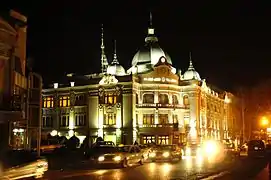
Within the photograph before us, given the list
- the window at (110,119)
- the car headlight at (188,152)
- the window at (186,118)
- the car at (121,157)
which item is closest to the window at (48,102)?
the window at (110,119)

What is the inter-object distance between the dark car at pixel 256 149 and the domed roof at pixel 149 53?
32.9 meters

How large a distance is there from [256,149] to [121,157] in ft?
62.6

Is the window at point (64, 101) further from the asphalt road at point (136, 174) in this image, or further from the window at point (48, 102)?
the asphalt road at point (136, 174)

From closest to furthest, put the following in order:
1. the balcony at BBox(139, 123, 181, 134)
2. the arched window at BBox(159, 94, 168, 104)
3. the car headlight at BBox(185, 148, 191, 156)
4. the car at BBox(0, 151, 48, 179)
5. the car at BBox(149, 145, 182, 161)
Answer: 1. the car at BBox(0, 151, 48, 179)
2. the car at BBox(149, 145, 182, 161)
3. the car headlight at BBox(185, 148, 191, 156)
4. the balcony at BBox(139, 123, 181, 134)
5. the arched window at BBox(159, 94, 168, 104)

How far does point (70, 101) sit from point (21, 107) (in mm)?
42857

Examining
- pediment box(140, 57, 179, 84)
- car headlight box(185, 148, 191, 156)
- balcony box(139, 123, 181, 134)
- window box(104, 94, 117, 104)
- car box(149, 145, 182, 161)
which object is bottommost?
car headlight box(185, 148, 191, 156)

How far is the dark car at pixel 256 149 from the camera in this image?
42531 mm

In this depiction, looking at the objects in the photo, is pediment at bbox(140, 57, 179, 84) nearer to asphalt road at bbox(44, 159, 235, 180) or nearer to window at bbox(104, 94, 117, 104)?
window at bbox(104, 94, 117, 104)

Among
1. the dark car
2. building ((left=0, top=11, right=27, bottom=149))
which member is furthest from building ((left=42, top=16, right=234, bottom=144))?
building ((left=0, top=11, right=27, bottom=149))

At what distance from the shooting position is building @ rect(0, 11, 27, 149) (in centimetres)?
3027

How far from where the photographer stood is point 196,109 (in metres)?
74.5

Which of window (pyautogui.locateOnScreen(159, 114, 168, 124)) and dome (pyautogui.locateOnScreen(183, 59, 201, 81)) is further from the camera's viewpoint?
dome (pyautogui.locateOnScreen(183, 59, 201, 81))

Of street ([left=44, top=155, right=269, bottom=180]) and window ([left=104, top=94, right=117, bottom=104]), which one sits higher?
window ([left=104, top=94, right=117, bottom=104])

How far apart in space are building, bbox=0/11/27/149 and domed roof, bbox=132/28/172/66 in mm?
41978
